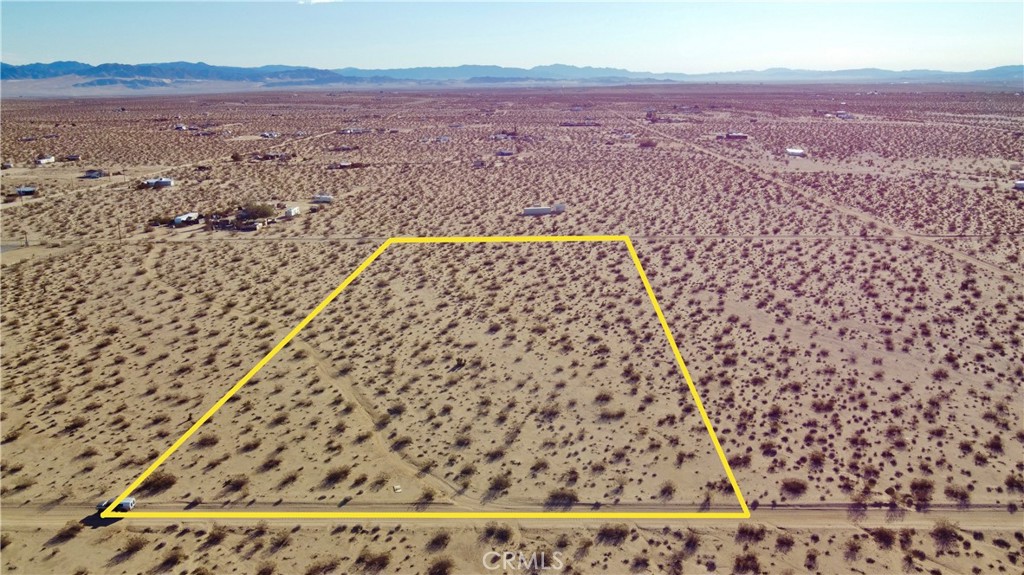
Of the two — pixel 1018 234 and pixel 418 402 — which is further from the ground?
pixel 1018 234

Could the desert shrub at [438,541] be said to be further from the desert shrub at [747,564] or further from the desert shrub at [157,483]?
the desert shrub at [157,483]

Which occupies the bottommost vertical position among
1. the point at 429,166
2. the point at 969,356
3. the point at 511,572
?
the point at 511,572

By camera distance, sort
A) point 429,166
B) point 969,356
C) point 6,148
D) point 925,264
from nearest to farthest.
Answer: point 969,356, point 925,264, point 429,166, point 6,148

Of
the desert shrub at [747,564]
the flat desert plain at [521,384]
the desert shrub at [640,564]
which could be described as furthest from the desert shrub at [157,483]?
the desert shrub at [747,564]

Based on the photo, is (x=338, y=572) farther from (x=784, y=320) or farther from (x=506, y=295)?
(x=784, y=320)

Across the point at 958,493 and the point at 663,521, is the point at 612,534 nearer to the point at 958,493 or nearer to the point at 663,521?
the point at 663,521

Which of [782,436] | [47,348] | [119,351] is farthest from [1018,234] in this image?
[47,348]

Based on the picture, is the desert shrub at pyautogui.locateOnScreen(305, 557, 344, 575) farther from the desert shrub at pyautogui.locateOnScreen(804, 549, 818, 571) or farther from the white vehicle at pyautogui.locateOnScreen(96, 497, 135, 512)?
the desert shrub at pyautogui.locateOnScreen(804, 549, 818, 571)
